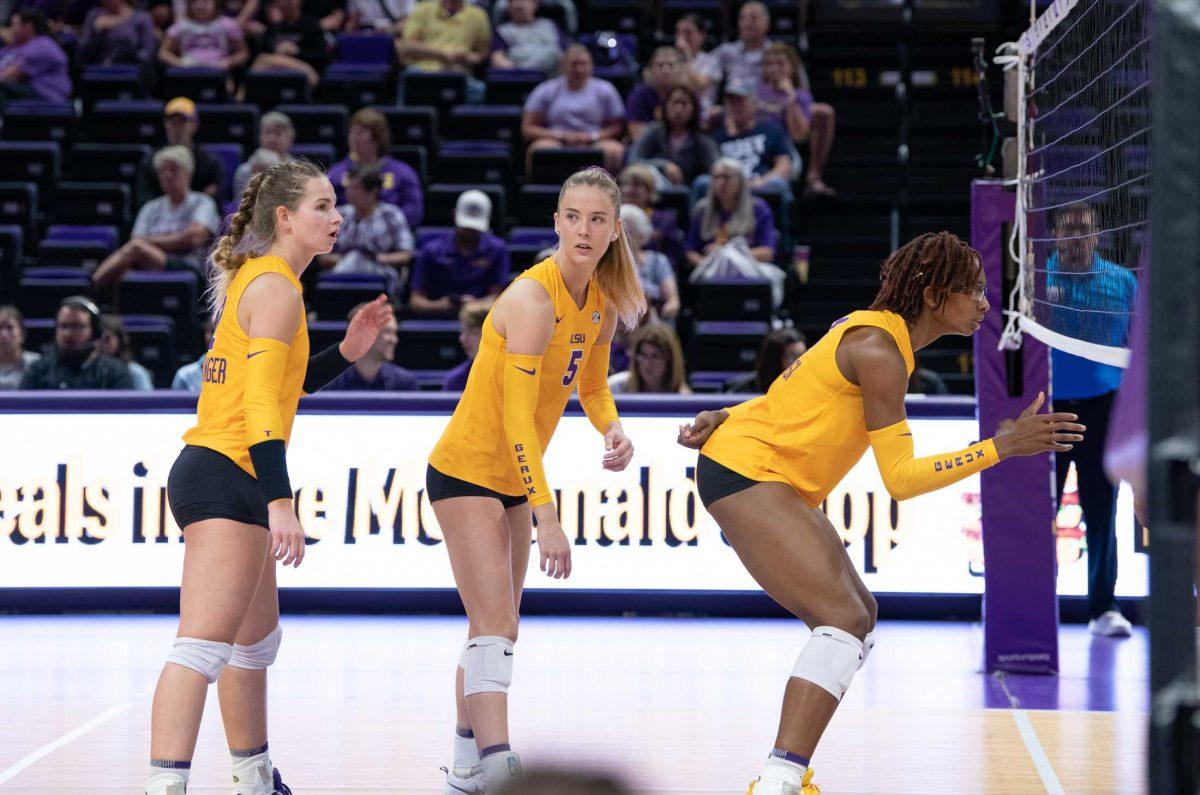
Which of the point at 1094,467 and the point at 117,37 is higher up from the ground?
the point at 117,37

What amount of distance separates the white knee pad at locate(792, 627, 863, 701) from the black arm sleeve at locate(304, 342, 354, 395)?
1703mm

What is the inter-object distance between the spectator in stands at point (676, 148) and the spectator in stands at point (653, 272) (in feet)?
5.10

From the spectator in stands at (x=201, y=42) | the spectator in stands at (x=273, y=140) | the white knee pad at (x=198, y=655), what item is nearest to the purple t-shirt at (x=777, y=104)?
the spectator in stands at (x=273, y=140)

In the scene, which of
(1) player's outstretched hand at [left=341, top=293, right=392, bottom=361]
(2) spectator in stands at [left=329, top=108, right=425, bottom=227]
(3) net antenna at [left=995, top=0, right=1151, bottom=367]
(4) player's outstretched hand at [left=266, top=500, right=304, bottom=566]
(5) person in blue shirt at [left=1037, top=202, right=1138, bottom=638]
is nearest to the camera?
(4) player's outstretched hand at [left=266, top=500, right=304, bottom=566]

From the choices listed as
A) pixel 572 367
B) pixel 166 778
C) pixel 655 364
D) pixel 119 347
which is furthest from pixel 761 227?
pixel 166 778

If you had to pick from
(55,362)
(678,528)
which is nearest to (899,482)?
(678,528)

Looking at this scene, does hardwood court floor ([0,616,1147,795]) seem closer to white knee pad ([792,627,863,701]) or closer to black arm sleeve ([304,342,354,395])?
white knee pad ([792,627,863,701])

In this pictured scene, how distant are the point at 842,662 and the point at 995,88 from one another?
10.6m

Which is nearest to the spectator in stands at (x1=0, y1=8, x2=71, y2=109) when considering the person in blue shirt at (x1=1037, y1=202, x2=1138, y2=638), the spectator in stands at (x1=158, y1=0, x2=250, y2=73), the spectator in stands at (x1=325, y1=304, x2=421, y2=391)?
the spectator in stands at (x1=158, y1=0, x2=250, y2=73)

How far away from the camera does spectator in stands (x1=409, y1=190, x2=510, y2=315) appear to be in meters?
10.7

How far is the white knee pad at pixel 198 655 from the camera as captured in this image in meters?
4.08

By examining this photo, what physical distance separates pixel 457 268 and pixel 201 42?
184 inches

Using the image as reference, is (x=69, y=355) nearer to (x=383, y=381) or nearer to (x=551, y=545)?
(x=383, y=381)

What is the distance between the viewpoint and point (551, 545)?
427 centimetres
